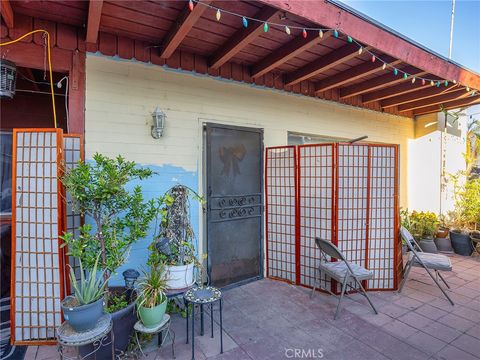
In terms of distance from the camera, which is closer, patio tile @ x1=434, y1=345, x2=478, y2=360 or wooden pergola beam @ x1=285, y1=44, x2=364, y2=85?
patio tile @ x1=434, y1=345, x2=478, y2=360

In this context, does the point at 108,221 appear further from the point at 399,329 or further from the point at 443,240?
the point at 443,240

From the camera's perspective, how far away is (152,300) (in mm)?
2066

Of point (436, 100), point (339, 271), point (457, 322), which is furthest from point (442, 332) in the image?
point (436, 100)

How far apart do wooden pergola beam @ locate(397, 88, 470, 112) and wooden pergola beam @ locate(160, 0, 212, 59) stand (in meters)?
4.09

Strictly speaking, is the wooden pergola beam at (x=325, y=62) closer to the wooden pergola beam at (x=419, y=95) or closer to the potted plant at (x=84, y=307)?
the wooden pergola beam at (x=419, y=95)

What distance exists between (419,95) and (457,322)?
3.32m

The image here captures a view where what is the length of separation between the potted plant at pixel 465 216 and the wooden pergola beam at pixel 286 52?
4.44m

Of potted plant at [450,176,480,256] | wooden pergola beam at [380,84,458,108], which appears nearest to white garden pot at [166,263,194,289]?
wooden pergola beam at [380,84,458,108]

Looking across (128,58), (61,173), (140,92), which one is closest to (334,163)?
(140,92)

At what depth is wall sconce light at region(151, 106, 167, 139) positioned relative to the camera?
285 cm

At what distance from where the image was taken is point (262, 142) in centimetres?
366

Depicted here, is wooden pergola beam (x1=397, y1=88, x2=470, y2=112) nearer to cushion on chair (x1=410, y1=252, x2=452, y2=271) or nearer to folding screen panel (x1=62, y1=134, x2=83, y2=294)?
cushion on chair (x1=410, y1=252, x2=452, y2=271)

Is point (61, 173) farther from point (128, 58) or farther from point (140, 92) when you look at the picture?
point (128, 58)

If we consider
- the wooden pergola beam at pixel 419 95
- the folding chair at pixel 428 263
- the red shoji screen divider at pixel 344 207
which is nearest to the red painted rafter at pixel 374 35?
the wooden pergola beam at pixel 419 95
